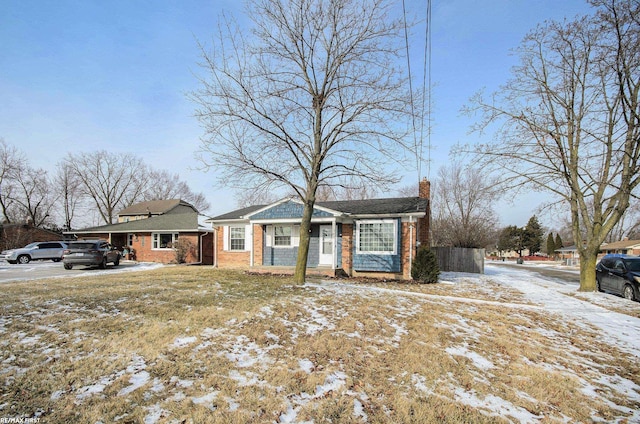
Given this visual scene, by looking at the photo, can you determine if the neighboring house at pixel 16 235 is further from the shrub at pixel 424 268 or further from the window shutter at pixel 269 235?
the shrub at pixel 424 268

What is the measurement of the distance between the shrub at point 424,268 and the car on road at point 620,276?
6451 millimetres

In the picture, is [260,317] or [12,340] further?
[260,317]

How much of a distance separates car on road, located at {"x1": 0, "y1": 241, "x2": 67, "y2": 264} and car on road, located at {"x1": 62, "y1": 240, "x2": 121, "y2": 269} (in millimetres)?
7537

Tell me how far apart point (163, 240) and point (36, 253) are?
8976mm

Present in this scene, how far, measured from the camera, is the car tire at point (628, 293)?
11312mm

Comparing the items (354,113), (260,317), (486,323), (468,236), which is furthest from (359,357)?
(468,236)

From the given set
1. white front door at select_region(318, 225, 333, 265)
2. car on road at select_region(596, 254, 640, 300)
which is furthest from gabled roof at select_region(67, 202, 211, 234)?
car on road at select_region(596, 254, 640, 300)

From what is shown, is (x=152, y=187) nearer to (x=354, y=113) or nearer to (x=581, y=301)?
(x=354, y=113)

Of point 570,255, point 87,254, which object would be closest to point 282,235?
point 87,254

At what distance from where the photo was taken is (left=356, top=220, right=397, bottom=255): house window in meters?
15.0

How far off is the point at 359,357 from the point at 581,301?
1036 centimetres

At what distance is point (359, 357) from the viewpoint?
5164 millimetres

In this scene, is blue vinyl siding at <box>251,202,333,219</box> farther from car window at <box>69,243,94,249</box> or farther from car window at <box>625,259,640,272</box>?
car window at <box>625,259,640,272</box>

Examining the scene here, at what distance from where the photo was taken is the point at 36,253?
75.4ft
